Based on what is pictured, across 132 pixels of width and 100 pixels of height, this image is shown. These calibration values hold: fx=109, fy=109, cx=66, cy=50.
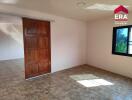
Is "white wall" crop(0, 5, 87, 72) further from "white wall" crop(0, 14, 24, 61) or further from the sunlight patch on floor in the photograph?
"white wall" crop(0, 14, 24, 61)

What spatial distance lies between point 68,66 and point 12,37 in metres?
4.61

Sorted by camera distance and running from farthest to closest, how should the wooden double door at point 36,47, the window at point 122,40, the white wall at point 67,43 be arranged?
the white wall at point 67,43 < the window at point 122,40 < the wooden double door at point 36,47

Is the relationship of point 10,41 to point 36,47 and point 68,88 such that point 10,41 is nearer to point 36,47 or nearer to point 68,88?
point 36,47

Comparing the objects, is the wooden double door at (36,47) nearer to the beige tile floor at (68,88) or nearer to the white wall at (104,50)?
the beige tile floor at (68,88)

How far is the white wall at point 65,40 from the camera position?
4070 millimetres

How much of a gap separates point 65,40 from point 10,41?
445 cm

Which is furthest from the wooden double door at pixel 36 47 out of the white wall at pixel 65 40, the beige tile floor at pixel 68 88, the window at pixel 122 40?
the window at pixel 122 40

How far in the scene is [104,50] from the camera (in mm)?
4590

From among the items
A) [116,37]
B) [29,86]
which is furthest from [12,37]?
[116,37]

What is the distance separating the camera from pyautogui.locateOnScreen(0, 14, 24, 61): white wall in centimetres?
682

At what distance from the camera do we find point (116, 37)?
164 inches

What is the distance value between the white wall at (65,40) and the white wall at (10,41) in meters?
3.70

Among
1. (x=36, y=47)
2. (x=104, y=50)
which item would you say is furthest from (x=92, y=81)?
(x=36, y=47)

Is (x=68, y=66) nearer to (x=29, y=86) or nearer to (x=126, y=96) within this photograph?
(x=29, y=86)
